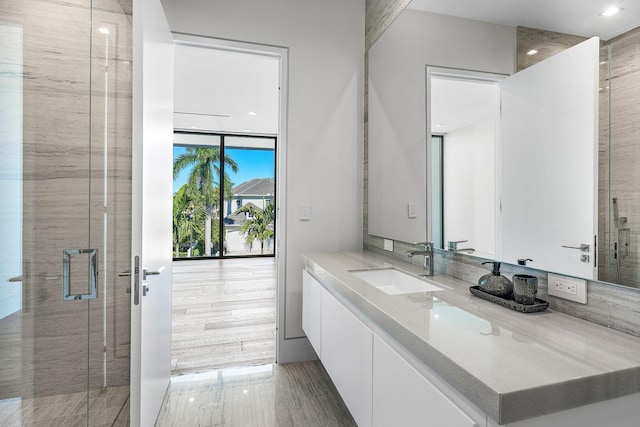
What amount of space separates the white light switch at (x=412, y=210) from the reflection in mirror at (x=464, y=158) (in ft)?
0.51

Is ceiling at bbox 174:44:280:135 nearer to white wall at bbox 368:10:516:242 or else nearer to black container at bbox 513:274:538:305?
white wall at bbox 368:10:516:242

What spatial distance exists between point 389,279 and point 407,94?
118 centimetres

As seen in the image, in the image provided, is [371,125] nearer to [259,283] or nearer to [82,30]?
[82,30]

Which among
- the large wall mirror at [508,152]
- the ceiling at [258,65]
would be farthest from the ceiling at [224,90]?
the large wall mirror at [508,152]

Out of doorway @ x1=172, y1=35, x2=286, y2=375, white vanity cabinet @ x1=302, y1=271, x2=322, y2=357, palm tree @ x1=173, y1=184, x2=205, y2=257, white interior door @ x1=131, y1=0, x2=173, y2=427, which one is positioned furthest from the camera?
palm tree @ x1=173, y1=184, x2=205, y2=257

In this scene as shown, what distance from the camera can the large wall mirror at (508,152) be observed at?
932 mm

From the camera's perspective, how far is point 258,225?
731 cm

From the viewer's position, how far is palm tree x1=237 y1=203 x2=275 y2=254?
7.23 meters

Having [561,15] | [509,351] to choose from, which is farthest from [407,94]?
[509,351]

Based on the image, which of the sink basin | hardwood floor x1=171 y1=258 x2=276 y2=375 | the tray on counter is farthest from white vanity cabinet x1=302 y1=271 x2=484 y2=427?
hardwood floor x1=171 y1=258 x2=276 y2=375

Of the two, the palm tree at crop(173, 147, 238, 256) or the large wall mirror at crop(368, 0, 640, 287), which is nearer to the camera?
the large wall mirror at crop(368, 0, 640, 287)

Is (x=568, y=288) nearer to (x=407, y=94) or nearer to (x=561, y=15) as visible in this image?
(x=561, y=15)

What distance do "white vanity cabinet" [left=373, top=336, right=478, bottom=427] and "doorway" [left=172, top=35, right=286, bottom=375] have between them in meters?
1.47

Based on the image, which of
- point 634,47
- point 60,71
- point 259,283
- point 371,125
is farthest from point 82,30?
point 259,283
